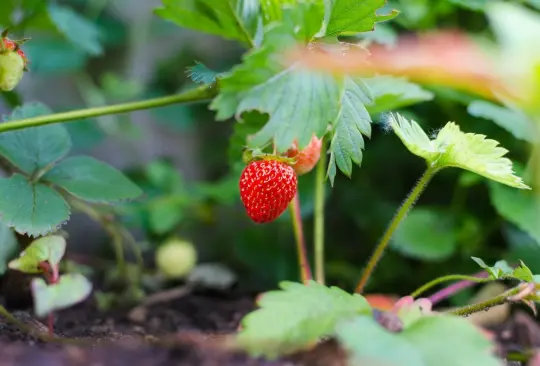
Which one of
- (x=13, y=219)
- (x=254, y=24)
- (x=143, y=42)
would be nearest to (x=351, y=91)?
(x=254, y=24)

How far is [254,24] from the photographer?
87cm

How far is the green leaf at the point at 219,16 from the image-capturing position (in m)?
0.86

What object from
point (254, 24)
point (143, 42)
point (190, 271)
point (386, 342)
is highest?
point (143, 42)

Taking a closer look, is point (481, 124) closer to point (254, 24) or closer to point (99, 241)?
point (254, 24)

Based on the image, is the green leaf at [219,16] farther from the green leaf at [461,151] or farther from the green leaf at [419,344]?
the green leaf at [419,344]

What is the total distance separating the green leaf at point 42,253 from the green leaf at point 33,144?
0.75 feet

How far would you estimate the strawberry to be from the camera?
0.83 m

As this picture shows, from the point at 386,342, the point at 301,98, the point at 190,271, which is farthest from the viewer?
the point at 190,271

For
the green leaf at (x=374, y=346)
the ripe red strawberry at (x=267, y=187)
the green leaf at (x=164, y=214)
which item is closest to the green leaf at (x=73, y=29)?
the green leaf at (x=164, y=214)

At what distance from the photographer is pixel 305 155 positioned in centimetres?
84

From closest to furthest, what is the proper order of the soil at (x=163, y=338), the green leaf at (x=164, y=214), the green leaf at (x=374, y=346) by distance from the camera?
the green leaf at (x=374, y=346), the soil at (x=163, y=338), the green leaf at (x=164, y=214)

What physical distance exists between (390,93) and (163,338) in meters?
0.49

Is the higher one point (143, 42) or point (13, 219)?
point (143, 42)

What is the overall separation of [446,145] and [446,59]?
0.18m
